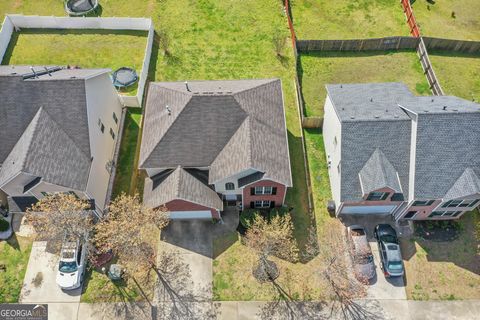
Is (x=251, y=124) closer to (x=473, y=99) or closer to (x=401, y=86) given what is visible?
(x=401, y=86)

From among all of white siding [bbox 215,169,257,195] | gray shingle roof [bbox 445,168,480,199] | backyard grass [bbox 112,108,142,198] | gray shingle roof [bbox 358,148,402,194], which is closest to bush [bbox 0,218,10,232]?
backyard grass [bbox 112,108,142,198]

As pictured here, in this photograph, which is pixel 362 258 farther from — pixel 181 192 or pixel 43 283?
pixel 43 283

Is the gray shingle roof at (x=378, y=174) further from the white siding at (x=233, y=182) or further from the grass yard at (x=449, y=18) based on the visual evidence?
the grass yard at (x=449, y=18)

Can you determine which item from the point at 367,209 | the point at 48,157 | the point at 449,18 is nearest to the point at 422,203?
the point at 367,209

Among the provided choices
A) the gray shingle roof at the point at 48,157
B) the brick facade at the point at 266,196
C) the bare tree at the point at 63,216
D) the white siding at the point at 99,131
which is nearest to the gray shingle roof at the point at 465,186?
the brick facade at the point at 266,196

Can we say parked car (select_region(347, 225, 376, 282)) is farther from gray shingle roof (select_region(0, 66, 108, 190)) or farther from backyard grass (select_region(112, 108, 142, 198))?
gray shingle roof (select_region(0, 66, 108, 190))

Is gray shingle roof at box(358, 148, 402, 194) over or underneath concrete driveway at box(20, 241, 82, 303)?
over
